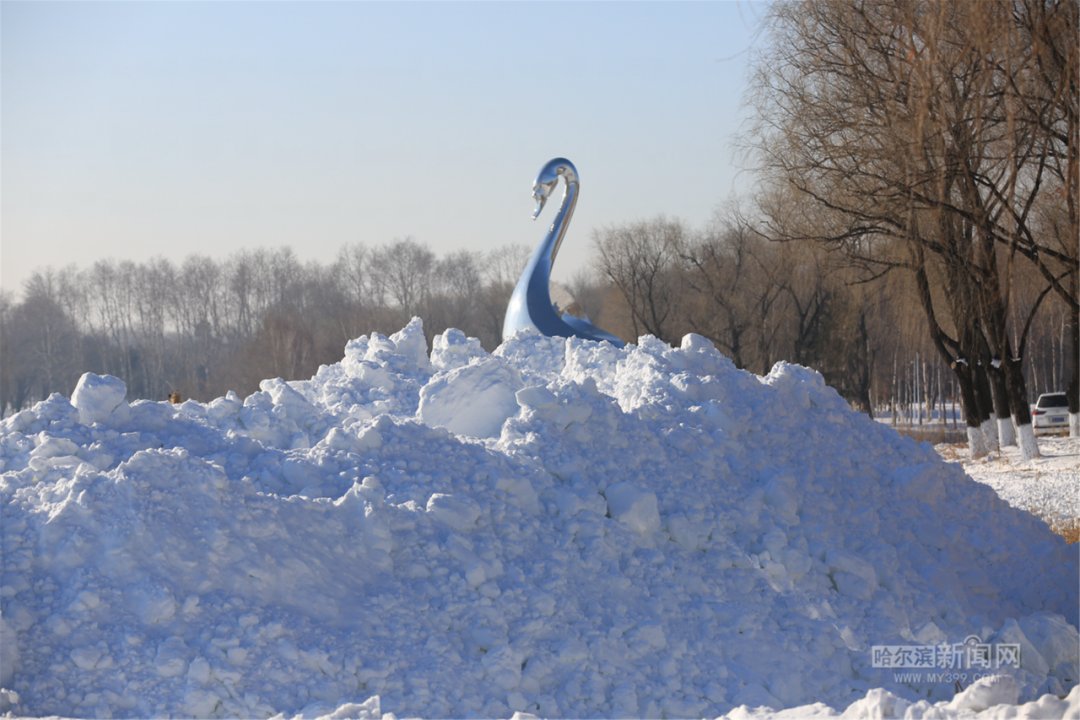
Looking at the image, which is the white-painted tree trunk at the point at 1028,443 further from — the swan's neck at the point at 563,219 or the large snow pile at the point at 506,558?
the large snow pile at the point at 506,558

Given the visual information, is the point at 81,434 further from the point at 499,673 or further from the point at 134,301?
the point at 134,301

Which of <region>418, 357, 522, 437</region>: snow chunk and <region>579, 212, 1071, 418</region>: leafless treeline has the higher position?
<region>579, 212, 1071, 418</region>: leafless treeline

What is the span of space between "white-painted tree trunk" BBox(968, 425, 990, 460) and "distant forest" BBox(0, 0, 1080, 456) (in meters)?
0.17

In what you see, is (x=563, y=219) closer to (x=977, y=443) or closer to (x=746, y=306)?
(x=977, y=443)

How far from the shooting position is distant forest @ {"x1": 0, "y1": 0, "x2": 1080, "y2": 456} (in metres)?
11.6

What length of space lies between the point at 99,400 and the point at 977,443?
12.6m

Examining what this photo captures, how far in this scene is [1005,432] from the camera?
15.8 meters

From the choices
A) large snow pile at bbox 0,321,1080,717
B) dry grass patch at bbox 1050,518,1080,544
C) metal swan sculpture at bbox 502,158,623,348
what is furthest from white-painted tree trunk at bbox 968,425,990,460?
large snow pile at bbox 0,321,1080,717

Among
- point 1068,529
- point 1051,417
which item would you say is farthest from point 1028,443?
point 1051,417

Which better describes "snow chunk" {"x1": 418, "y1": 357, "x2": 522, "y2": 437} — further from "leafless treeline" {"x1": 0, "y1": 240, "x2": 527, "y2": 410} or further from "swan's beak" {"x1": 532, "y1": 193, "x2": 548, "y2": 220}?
"leafless treeline" {"x1": 0, "y1": 240, "x2": 527, "y2": 410}

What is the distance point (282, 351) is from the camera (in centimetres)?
3209

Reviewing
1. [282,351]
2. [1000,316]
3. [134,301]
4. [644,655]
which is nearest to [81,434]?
[644,655]

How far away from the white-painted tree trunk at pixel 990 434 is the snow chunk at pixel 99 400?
507 inches

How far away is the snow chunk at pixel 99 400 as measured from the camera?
602 centimetres
